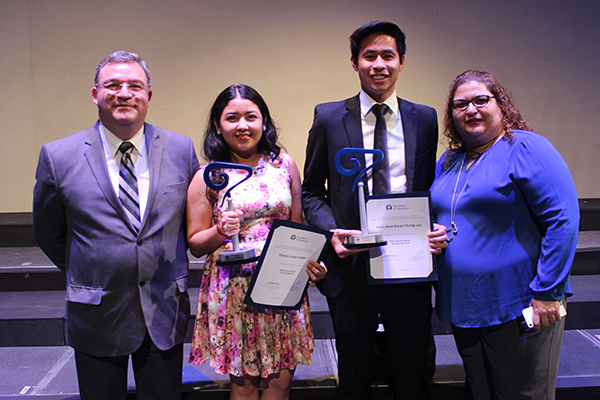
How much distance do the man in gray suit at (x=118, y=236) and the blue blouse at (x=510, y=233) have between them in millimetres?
1031

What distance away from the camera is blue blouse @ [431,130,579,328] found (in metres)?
1.35

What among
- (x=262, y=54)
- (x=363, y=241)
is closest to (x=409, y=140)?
(x=363, y=241)

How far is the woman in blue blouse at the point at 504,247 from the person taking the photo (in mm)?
1360

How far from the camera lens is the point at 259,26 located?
4055mm

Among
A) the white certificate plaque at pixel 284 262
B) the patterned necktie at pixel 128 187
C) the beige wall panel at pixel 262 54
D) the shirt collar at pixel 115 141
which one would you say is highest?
the beige wall panel at pixel 262 54

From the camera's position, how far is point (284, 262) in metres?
1.44

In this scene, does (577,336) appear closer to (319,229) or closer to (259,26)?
(319,229)

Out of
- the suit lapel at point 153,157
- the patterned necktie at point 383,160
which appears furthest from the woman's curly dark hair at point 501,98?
the suit lapel at point 153,157

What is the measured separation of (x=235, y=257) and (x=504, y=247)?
0.94 meters

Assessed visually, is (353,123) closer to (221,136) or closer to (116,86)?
(221,136)

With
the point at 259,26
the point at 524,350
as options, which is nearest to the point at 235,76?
the point at 259,26

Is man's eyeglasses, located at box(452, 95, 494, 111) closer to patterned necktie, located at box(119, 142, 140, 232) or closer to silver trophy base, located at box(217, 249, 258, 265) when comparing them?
silver trophy base, located at box(217, 249, 258, 265)

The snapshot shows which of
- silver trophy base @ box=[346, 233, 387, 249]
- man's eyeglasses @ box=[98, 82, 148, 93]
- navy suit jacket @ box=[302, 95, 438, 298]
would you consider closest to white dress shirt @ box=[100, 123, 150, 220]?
man's eyeglasses @ box=[98, 82, 148, 93]

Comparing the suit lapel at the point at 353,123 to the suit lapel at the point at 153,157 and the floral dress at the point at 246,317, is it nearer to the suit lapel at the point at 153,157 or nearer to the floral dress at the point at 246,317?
the floral dress at the point at 246,317
